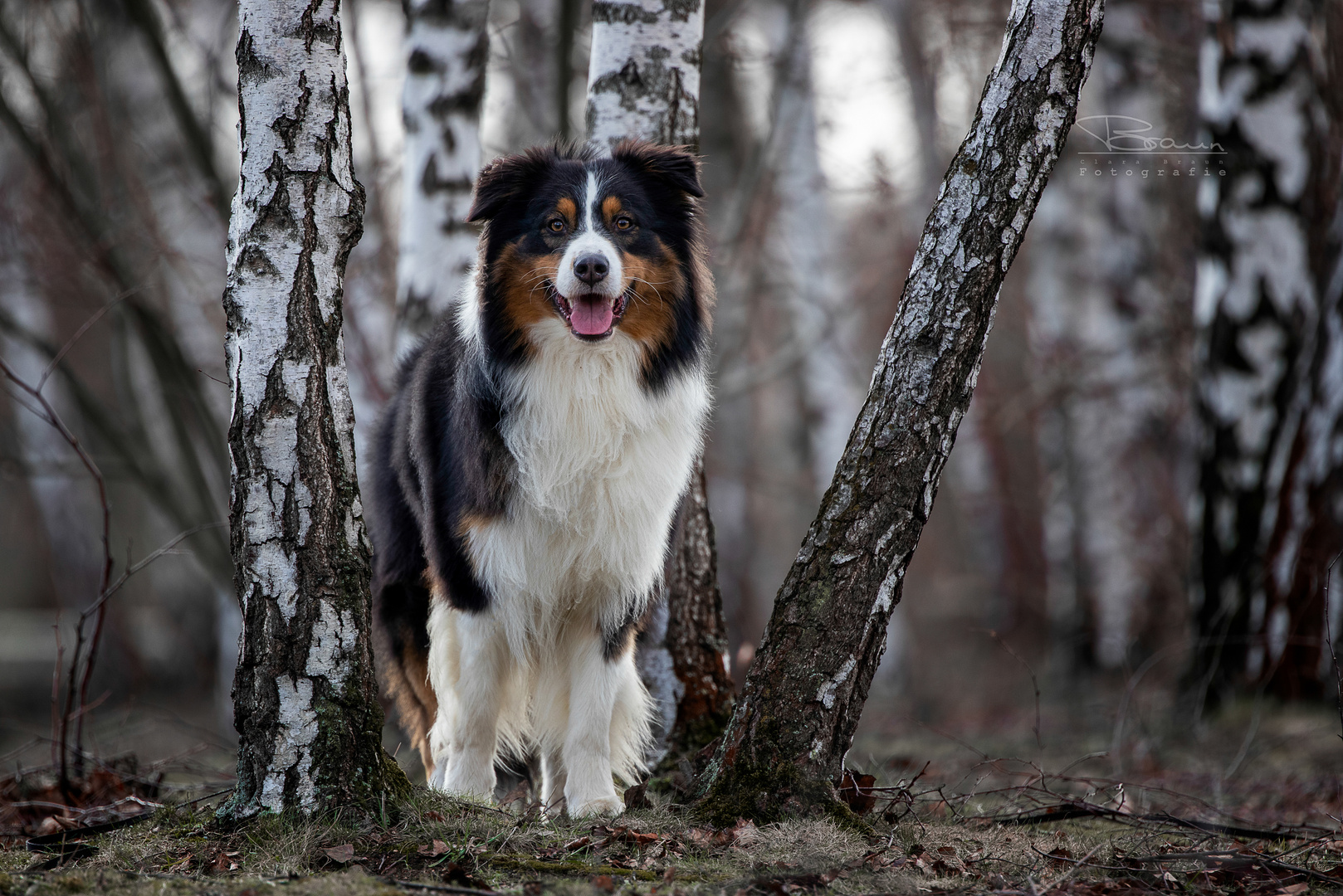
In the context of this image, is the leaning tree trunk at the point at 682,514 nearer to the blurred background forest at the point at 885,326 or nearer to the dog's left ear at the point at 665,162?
the dog's left ear at the point at 665,162

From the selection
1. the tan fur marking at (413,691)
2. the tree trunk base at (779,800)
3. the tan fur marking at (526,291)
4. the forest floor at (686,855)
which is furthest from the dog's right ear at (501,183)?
the tree trunk base at (779,800)

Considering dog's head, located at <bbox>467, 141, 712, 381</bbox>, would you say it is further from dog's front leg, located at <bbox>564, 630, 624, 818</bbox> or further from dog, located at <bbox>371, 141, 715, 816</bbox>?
dog's front leg, located at <bbox>564, 630, 624, 818</bbox>

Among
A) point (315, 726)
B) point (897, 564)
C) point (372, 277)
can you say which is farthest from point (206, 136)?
point (897, 564)

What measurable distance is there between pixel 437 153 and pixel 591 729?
336cm

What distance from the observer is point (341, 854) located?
294 centimetres

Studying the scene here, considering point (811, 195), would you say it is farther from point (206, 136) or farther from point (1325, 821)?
point (1325, 821)

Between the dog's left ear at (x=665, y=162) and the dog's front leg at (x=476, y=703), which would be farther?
the dog's left ear at (x=665, y=162)

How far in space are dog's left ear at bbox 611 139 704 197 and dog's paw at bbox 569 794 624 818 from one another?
2.38 metres

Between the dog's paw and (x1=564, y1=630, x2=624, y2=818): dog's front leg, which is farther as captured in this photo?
(x1=564, y1=630, x2=624, y2=818): dog's front leg

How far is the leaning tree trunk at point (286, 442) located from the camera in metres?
3.08

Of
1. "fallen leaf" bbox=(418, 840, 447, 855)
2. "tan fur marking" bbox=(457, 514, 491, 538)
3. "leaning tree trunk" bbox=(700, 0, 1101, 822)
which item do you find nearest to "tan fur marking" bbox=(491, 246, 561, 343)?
"tan fur marking" bbox=(457, 514, 491, 538)

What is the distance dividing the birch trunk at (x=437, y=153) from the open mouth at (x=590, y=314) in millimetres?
2007

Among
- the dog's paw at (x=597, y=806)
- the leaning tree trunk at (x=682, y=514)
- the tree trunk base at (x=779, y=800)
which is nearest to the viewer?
the tree trunk base at (x=779, y=800)

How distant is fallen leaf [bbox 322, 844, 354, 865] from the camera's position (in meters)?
2.92
